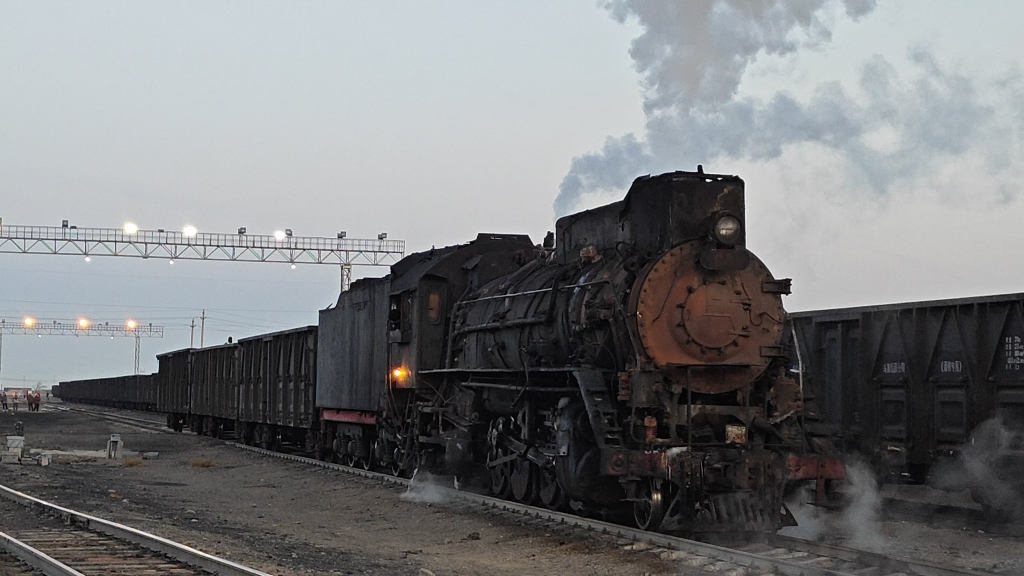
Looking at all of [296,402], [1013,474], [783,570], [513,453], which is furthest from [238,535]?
[296,402]

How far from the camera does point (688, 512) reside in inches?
454

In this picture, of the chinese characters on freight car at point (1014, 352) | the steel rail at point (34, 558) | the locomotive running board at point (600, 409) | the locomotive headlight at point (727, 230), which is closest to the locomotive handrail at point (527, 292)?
the locomotive running board at point (600, 409)

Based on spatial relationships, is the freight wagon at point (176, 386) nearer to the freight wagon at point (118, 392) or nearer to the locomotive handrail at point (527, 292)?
the freight wagon at point (118, 392)

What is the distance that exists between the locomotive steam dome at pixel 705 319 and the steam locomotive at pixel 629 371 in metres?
0.02

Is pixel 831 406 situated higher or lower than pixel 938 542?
higher

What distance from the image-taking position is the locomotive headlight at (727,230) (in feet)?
38.9

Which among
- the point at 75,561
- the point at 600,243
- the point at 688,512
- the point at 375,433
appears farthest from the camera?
the point at 375,433

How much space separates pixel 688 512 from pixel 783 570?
2287 millimetres

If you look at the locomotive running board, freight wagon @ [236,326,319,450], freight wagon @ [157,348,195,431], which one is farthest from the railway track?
freight wagon @ [157,348,195,431]

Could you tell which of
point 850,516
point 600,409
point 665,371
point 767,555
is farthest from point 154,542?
point 850,516

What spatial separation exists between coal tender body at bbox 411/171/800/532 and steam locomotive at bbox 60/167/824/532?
0.02 meters

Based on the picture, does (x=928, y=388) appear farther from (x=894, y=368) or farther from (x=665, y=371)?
(x=665, y=371)

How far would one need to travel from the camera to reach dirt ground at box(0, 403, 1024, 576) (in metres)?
10.5

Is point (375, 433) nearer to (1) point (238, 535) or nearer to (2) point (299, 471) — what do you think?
(2) point (299, 471)
